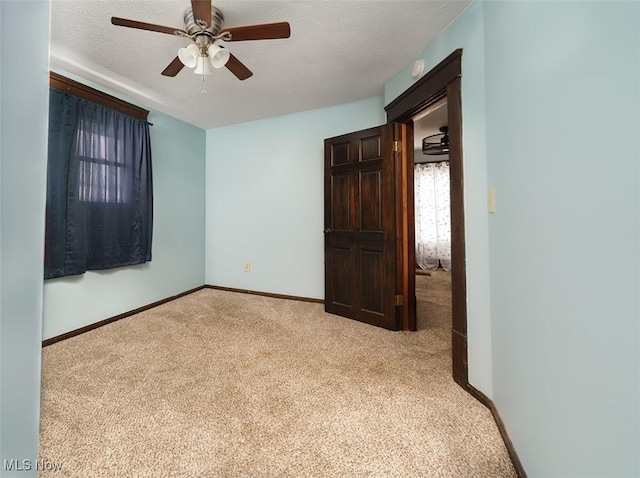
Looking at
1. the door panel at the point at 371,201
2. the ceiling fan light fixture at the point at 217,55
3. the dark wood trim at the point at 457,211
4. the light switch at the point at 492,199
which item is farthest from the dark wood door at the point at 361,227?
the ceiling fan light fixture at the point at 217,55

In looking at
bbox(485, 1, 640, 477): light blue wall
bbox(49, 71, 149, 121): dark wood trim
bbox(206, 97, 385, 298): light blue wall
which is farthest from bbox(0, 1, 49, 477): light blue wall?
bbox(206, 97, 385, 298): light blue wall

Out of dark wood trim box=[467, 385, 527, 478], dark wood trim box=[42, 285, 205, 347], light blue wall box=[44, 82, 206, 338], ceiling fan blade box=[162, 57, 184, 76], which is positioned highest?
ceiling fan blade box=[162, 57, 184, 76]

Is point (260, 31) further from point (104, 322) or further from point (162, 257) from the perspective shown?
point (104, 322)

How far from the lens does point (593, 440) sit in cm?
68

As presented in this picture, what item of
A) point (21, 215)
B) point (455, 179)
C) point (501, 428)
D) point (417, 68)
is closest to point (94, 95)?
point (417, 68)

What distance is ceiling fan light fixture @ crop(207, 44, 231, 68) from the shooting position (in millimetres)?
1701

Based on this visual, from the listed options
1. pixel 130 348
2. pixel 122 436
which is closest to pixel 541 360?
pixel 122 436

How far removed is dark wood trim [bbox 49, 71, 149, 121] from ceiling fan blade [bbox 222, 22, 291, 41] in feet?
5.66

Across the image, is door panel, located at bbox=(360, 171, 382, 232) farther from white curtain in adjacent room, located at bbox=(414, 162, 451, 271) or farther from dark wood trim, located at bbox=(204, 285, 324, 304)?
white curtain in adjacent room, located at bbox=(414, 162, 451, 271)

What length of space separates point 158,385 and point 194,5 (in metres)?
2.11

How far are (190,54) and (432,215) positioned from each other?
4.89 m

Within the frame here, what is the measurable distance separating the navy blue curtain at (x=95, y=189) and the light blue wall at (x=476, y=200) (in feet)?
10.1

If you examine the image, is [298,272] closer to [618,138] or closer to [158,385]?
[158,385]

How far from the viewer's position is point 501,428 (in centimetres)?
126
